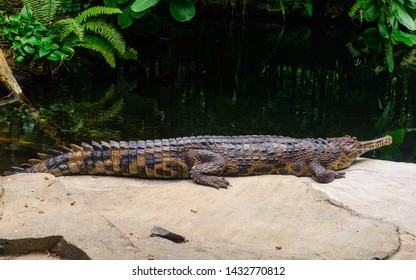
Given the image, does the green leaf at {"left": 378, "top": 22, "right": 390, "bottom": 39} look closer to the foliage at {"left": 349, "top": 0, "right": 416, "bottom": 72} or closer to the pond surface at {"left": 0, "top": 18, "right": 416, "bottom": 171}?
the foliage at {"left": 349, "top": 0, "right": 416, "bottom": 72}

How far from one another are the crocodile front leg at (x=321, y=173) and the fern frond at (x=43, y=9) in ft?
22.8

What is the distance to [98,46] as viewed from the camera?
1147 cm

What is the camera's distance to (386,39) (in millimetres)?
4676

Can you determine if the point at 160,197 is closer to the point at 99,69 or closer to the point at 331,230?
the point at 331,230

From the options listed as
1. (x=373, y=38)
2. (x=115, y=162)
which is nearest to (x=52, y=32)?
(x=115, y=162)

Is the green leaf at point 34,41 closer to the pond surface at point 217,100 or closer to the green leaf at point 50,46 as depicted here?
the green leaf at point 50,46

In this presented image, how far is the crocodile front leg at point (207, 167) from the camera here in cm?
588

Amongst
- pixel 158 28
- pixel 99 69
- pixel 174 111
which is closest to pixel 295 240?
pixel 174 111

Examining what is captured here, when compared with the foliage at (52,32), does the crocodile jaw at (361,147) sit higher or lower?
lower

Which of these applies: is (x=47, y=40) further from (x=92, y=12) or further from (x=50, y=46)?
(x=92, y=12)

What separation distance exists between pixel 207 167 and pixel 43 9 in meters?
6.73

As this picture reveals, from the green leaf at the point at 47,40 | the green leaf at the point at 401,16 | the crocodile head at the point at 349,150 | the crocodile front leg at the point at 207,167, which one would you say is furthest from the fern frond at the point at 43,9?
the green leaf at the point at 401,16

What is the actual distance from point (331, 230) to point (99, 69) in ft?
30.1

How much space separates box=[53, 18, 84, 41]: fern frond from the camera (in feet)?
35.0
